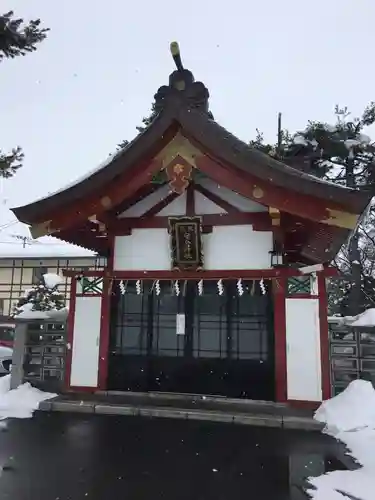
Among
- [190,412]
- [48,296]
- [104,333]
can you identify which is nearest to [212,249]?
[104,333]

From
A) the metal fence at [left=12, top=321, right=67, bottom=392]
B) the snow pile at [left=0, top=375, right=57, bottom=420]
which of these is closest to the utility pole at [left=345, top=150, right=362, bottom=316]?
the metal fence at [left=12, top=321, right=67, bottom=392]

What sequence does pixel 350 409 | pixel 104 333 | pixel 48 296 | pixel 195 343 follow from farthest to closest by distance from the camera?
pixel 48 296, pixel 104 333, pixel 195 343, pixel 350 409

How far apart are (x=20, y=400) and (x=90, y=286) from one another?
8.06 feet

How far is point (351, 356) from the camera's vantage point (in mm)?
7660

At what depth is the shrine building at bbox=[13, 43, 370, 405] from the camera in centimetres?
742

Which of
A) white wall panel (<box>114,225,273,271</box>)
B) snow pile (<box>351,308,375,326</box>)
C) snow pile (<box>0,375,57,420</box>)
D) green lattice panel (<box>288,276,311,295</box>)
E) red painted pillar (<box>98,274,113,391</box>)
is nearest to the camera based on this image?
snow pile (<box>0,375,57,420</box>)

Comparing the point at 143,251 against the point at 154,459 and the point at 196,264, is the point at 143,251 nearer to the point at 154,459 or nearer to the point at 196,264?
the point at 196,264

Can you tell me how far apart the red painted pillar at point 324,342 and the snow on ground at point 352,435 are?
8.6 inches

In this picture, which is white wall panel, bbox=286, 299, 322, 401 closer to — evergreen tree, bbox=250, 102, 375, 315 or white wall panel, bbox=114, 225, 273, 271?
white wall panel, bbox=114, 225, 273, 271

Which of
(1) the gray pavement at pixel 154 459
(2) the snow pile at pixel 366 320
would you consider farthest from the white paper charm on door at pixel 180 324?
(2) the snow pile at pixel 366 320

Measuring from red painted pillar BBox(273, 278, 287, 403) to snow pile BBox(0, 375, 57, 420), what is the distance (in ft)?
13.9

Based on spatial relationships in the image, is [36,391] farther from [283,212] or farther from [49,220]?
[283,212]

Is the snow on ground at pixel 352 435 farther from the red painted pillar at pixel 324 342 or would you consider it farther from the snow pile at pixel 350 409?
the red painted pillar at pixel 324 342

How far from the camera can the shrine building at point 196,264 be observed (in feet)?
24.3
